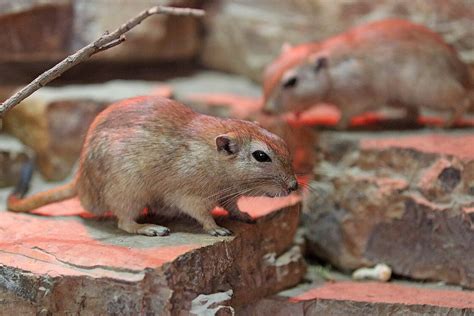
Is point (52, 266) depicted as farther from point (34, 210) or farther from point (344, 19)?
point (344, 19)

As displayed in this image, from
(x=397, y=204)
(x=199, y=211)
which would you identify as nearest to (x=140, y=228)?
(x=199, y=211)

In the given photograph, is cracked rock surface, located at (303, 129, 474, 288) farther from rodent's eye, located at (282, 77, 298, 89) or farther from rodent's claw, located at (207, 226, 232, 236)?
rodent's claw, located at (207, 226, 232, 236)

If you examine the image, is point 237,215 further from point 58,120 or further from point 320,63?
point 58,120

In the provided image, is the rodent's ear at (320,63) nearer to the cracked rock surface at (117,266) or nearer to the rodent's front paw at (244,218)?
the cracked rock surface at (117,266)

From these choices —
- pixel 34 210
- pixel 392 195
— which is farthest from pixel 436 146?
pixel 34 210

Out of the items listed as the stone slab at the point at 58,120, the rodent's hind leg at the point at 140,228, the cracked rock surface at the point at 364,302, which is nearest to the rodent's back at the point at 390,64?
Result: the stone slab at the point at 58,120

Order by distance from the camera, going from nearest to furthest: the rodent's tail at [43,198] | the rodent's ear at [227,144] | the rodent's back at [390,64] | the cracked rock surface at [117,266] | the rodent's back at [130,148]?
the cracked rock surface at [117,266] → the rodent's ear at [227,144] → the rodent's back at [130,148] → the rodent's tail at [43,198] → the rodent's back at [390,64]
